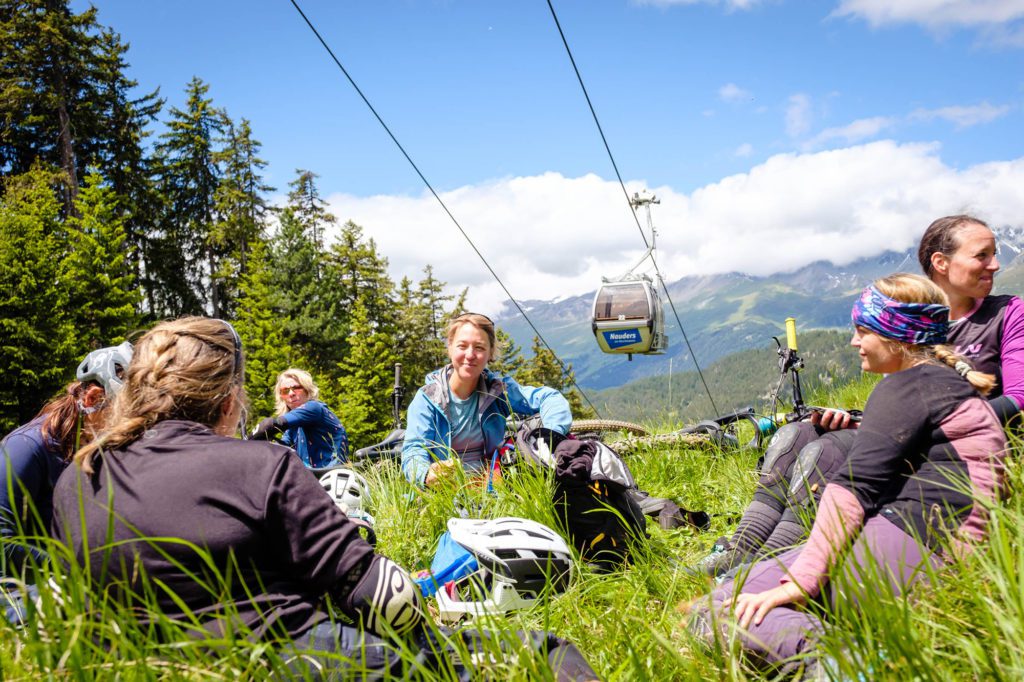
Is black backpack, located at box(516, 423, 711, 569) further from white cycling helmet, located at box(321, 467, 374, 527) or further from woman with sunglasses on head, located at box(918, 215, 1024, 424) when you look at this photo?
woman with sunglasses on head, located at box(918, 215, 1024, 424)

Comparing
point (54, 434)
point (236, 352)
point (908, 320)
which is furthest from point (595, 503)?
point (54, 434)

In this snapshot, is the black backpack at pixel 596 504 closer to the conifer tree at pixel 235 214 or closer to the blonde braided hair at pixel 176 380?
the blonde braided hair at pixel 176 380

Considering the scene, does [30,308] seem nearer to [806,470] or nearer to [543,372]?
[806,470]

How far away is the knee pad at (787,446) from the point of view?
3.07 m

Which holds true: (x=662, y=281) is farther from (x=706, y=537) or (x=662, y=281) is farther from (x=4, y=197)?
(x=4, y=197)

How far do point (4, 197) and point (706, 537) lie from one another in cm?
3544

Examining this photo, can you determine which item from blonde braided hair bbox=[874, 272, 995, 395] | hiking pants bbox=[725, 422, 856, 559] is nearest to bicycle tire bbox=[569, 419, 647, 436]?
hiking pants bbox=[725, 422, 856, 559]

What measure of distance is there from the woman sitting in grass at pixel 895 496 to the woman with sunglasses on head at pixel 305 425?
13.2ft

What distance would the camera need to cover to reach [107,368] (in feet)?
9.03

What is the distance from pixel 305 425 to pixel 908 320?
4645 millimetres

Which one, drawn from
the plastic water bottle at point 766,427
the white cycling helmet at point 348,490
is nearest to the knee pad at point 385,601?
the white cycling helmet at point 348,490

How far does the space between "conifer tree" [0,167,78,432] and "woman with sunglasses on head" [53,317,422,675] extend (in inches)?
1164

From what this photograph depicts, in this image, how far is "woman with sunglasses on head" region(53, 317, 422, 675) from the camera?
1.57 m

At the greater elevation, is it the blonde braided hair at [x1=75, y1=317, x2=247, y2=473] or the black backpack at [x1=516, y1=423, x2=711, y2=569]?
the blonde braided hair at [x1=75, y1=317, x2=247, y2=473]
